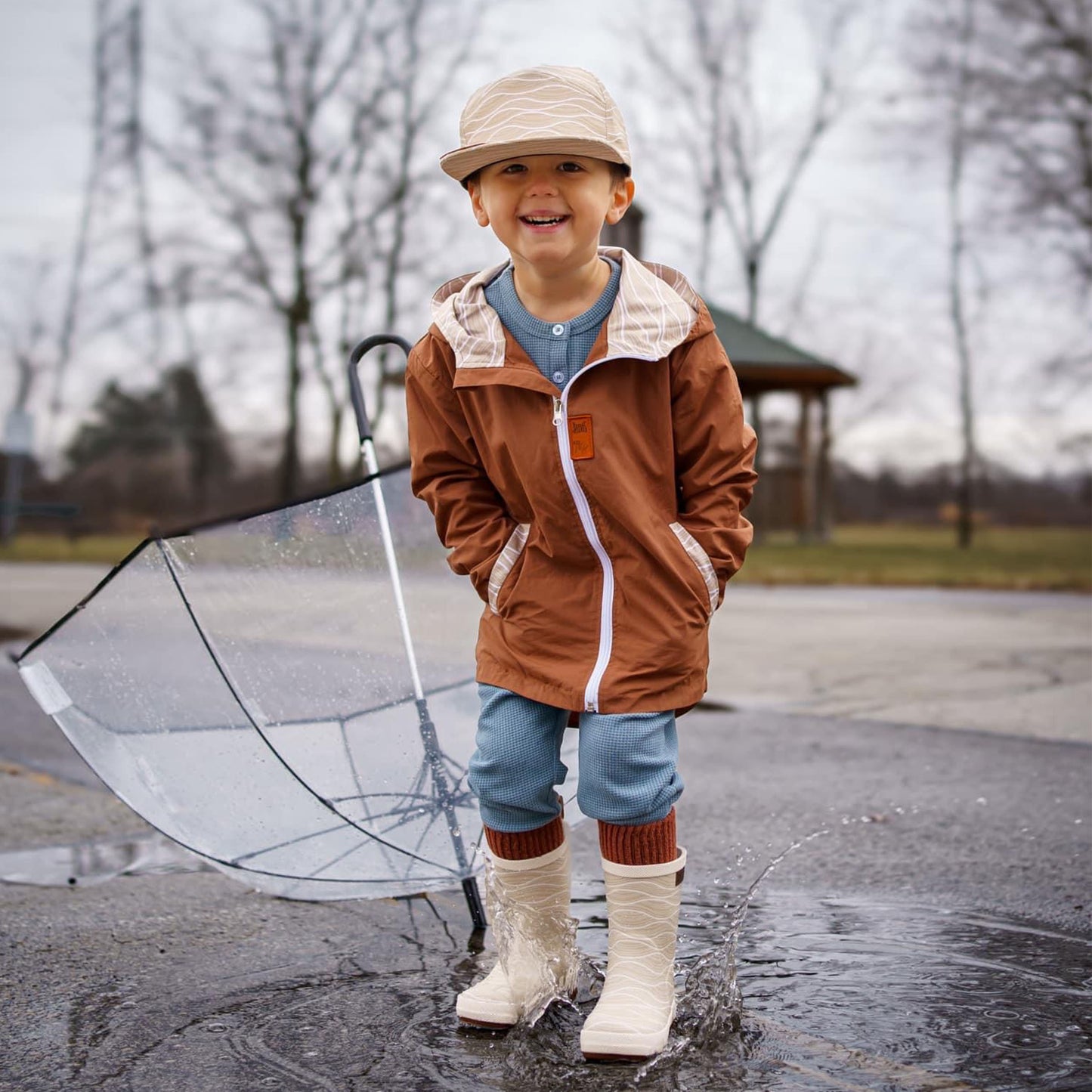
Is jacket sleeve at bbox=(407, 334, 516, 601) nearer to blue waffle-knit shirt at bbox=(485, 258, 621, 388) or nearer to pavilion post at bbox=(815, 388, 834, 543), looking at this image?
blue waffle-knit shirt at bbox=(485, 258, 621, 388)

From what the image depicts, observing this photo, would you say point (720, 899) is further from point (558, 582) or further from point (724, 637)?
point (724, 637)

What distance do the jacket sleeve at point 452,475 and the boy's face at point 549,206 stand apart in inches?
10.1

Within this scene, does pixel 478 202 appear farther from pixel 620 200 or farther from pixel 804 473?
pixel 804 473

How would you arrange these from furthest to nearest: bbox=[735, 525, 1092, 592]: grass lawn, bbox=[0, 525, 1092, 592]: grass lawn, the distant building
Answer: the distant building
bbox=[0, 525, 1092, 592]: grass lawn
bbox=[735, 525, 1092, 592]: grass lawn

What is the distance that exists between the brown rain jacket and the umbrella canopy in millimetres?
549

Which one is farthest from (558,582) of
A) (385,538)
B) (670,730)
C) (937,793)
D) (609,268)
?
(937,793)

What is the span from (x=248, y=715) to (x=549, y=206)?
3.70 ft

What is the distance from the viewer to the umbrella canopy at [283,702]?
8.96 feet

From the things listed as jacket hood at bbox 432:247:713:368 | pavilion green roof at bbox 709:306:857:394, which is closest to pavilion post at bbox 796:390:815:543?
pavilion green roof at bbox 709:306:857:394

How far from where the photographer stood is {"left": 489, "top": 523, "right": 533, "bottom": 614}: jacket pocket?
244 centimetres

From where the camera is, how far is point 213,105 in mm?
25969

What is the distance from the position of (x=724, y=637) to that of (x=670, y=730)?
7.28m

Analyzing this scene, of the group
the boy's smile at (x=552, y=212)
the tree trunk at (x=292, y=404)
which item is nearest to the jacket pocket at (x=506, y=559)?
the boy's smile at (x=552, y=212)

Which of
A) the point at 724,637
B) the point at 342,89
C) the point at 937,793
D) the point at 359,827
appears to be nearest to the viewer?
the point at 359,827
